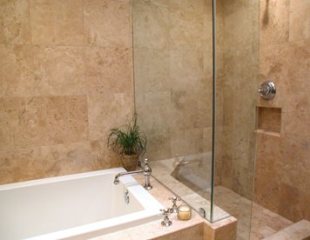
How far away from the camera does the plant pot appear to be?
2.22 metres

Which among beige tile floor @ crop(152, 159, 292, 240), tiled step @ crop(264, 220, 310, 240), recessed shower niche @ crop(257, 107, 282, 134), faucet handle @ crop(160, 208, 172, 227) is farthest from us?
recessed shower niche @ crop(257, 107, 282, 134)

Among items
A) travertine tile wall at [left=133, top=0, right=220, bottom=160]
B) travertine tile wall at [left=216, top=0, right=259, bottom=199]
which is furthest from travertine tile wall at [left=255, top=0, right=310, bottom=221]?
travertine tile wall at [left=133, top=0, right=220, bottom=160]

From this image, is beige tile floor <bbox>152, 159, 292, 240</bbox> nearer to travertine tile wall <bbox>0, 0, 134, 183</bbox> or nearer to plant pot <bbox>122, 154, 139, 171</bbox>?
plant pot <bbox>122, 154, 139, 171</bbox>

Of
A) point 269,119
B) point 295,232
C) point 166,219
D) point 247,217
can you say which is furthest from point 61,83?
point 295,232

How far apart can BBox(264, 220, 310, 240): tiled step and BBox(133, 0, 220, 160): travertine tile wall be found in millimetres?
800

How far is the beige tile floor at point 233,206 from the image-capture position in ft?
5.13

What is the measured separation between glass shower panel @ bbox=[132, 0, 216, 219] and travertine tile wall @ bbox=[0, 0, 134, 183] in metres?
0.14

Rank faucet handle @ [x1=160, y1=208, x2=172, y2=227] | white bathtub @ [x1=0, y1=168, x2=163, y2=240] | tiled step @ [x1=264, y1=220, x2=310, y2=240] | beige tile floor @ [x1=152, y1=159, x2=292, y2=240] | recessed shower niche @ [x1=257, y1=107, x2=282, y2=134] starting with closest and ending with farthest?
faucet handle @ [x1=160, y1=208, x2=172, y2=227] → beige tile floor @ [x1=152, y1=159, x2=292, y2=240] → tiled step @ [x1=264, y1=220, x2=310, y2=240] → white bathtub @ [x1=0, y1=168, x2=163, y2=240] → recessed shower niche @ [x1=257, y1=107, x2=282, y2=134]

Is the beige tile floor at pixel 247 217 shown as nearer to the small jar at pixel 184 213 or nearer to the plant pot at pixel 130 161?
the small jar at pixel 184 213

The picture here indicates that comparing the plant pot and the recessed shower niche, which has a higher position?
the recessed shower niche

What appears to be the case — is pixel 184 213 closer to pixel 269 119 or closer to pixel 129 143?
pixel 129 143

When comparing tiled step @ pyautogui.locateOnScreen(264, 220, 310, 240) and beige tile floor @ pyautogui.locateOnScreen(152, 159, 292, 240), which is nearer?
beige tile floor @ pyautogui.locateOnScreen(152, 159, 292, 240)

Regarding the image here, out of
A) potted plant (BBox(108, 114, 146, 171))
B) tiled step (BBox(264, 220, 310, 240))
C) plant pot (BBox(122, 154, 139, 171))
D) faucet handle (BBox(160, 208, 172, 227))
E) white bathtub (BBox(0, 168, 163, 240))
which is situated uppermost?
potted plant (BBox(108, 114, 146, 171))

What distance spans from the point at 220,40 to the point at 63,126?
139 cm
